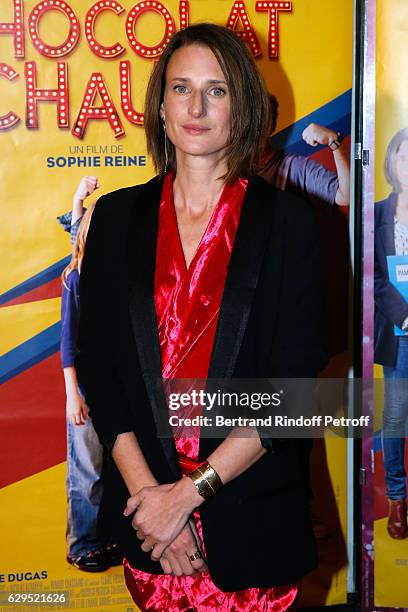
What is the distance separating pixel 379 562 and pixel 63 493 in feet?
3.37

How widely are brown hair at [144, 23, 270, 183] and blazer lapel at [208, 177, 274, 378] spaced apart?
160 millimetres

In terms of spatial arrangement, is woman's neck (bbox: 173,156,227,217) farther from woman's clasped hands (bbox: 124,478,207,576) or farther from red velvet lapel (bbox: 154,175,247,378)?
woman's clasped hands (bbox: 124,478,207,576)

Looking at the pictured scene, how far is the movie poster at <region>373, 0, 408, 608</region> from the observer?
2170mm

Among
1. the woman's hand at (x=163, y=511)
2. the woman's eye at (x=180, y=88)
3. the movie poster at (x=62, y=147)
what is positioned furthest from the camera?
the movie poster at (x=62, y=147)

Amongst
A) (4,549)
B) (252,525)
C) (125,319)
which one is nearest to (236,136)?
(125,319)

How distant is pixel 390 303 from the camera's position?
88.4 inches

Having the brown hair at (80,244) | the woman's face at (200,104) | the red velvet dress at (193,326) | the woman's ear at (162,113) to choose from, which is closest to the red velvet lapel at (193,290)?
the red velvet dress at (193,326)

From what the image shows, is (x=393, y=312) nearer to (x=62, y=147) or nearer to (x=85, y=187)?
(x=85, y=187)

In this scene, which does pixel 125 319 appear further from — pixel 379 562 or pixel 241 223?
pixel 379 562

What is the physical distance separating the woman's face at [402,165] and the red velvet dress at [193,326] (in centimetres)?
84

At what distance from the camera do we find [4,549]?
2236mm

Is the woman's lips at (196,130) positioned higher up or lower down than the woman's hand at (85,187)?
higher up

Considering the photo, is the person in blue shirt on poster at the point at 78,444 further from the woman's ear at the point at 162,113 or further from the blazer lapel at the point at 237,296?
the blazer lapel at the point at 237,296

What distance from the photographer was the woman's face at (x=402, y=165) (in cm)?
221
